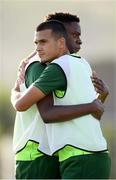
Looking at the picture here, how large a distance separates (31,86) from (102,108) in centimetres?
38

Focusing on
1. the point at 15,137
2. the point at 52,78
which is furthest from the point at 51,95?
the point at 15,137

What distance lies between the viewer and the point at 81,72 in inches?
125

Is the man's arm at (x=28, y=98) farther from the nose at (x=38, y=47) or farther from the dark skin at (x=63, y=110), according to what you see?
the nose at (x=38, y=47)

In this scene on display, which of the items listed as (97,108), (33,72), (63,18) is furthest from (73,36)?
(97,108)

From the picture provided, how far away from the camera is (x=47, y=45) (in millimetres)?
3217

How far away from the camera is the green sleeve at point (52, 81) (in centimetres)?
311

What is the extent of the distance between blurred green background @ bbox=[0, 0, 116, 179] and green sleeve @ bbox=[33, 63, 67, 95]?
142 centimetres

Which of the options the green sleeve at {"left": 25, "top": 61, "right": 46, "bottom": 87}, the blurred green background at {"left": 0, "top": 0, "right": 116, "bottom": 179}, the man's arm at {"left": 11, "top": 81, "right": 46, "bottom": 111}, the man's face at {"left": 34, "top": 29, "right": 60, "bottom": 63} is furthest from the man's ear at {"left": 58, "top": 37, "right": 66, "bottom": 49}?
the blurred green background at {"left": 0, "top": 0, "right": 116, "bottom": 179}

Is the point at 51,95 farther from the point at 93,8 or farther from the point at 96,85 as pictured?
the point at 93,8

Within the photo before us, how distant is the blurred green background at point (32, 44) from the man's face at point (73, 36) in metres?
1.20

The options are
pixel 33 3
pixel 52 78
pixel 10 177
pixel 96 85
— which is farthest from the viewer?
pixel 33 3

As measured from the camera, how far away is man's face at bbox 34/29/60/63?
3215 millimetres

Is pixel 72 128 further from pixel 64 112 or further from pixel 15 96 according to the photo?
pixel 15 96

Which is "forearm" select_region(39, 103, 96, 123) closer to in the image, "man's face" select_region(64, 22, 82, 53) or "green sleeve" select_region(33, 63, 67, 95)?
"green sleeve" select_region(33, 63, 67, 95)
